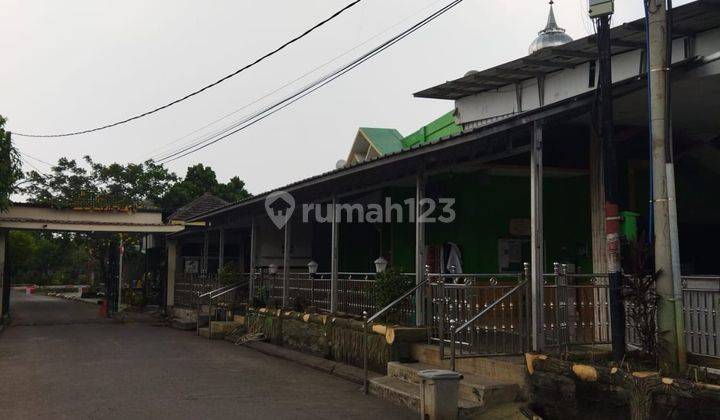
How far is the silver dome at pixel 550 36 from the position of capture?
61.2 feet

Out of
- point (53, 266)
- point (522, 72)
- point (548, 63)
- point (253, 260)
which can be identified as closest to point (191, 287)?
point (253, 260)

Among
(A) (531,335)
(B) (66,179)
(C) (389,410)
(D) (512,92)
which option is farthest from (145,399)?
(B) (66,179)

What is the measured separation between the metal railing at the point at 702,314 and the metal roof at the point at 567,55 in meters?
3.64

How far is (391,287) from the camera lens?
10.5m

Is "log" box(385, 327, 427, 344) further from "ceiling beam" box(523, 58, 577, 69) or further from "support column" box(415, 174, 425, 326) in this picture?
"ceiling beam" box(523, 58, 577, 69)

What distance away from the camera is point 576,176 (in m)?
11.7

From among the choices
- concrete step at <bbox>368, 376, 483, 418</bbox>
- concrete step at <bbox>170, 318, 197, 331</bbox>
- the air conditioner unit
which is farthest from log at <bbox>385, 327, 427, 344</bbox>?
concrete step at <bbox>170, 318, 197, 331</bbox>

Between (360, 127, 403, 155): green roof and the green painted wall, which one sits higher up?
(360, 127, 403, 155): green roof

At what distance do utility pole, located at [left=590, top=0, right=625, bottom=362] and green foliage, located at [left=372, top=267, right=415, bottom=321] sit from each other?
14.1 feet

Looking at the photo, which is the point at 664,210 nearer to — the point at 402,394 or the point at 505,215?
the point at 402,394

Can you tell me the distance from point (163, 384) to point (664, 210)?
7.63 meters

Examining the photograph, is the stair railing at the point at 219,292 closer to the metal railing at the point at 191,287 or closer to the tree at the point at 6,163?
the metal railing at the point at 191,287

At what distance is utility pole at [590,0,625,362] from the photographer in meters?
6.62

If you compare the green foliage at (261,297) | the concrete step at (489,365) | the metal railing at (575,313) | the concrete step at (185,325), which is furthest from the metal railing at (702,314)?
the concrete step at (185,325)
